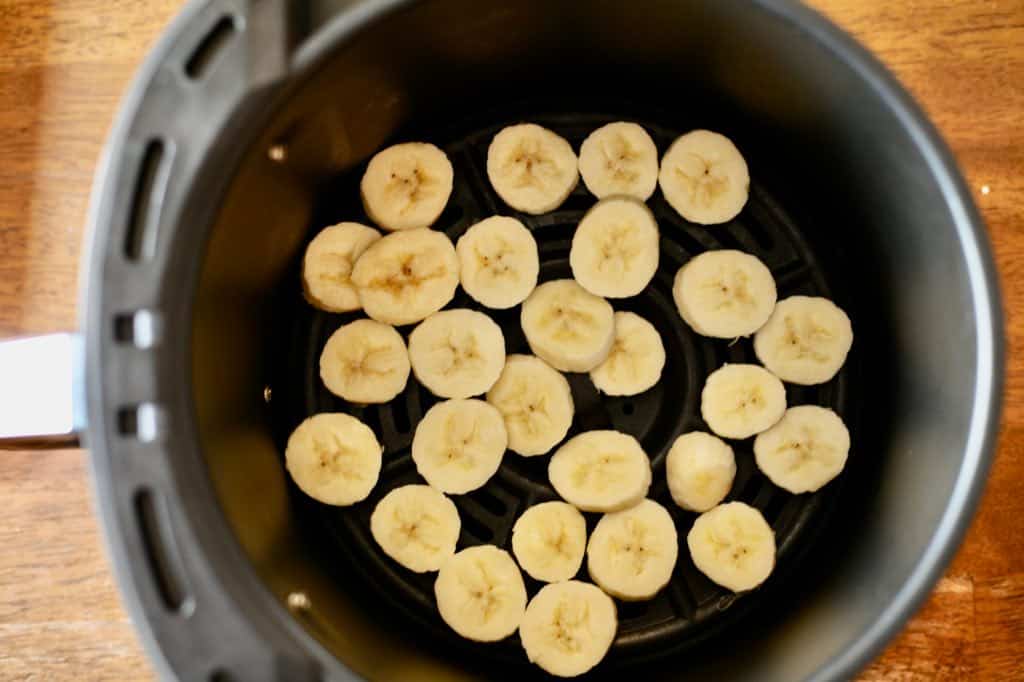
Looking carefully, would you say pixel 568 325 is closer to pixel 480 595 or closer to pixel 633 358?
pixel 633 358

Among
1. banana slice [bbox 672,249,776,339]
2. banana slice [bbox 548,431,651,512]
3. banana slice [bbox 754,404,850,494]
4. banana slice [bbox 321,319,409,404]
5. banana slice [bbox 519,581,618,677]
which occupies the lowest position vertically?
banana slice [bbox 519,581,618,677]

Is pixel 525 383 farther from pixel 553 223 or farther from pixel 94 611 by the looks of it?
pixel 94 611

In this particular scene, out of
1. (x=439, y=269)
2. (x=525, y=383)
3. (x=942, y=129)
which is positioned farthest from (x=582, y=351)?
(x=942, y=129)

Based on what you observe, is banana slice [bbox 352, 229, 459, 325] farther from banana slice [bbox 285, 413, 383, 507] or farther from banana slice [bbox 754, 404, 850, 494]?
banana slice [bbox 754, 404, 850, 494]

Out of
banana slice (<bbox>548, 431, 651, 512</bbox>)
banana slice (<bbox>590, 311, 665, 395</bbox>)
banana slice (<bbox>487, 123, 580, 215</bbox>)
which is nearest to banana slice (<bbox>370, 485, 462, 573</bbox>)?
banana slice (<bbox>548, 431, 651, 512</bbox>)

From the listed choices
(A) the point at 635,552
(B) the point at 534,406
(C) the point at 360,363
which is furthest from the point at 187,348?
(A) the point at 635,552

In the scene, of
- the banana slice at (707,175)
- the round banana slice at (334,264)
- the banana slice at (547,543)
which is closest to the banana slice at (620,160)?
the banana slice at (707,175)

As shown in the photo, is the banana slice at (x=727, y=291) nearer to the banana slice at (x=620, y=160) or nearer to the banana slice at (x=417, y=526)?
the banana slice at (x=620, y=160)
